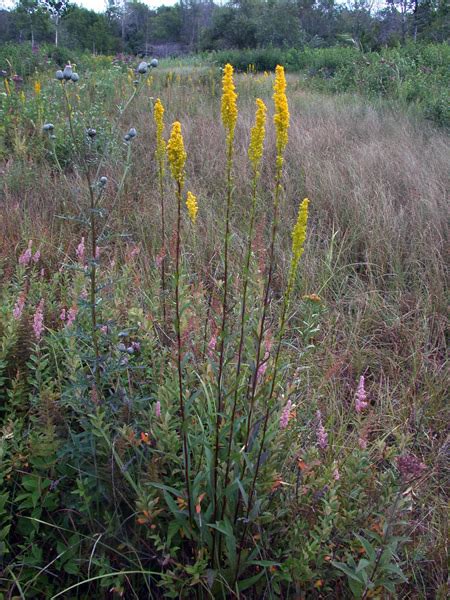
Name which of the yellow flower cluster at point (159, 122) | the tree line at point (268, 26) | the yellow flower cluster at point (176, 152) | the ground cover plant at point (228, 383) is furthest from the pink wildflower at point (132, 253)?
the tree line at point (268, 26)

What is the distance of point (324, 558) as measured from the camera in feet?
4.44

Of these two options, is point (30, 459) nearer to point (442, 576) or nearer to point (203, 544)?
point (203, 544)

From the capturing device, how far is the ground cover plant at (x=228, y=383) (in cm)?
130

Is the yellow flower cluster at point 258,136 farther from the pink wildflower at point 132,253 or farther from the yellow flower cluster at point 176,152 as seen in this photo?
the pink wildflower at point 132,253

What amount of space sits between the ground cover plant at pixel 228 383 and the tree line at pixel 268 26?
38.8 ft

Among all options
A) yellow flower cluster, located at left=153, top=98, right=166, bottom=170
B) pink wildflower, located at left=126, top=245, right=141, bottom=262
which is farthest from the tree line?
yellow flower cluster, located at left=153, top=98, right=166, bottom=170

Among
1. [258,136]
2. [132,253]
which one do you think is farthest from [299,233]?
[132,253]

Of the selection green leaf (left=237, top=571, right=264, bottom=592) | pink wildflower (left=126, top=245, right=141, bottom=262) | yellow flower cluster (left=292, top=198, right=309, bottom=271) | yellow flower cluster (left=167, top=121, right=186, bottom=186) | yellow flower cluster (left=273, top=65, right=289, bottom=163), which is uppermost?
yellow flower cluster (left=273, top=65, right=289, bottom=163)

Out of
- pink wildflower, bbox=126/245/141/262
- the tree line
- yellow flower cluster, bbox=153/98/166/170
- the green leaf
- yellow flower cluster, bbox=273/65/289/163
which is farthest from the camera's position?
the tree line

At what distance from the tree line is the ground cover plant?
1181 centimetres

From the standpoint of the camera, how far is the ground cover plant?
130cm

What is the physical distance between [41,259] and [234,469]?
217 cm

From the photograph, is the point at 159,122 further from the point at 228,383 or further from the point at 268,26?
the point at 268,26

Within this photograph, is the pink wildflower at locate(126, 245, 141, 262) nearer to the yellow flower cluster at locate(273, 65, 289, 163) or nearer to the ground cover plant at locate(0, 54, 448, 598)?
the ground cover plant at locate(0, 54, 448, 598)
